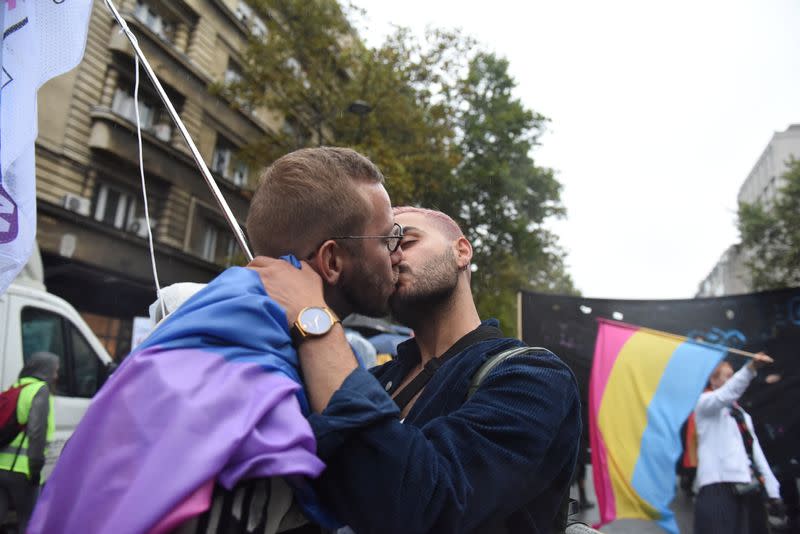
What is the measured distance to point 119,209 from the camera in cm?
1498

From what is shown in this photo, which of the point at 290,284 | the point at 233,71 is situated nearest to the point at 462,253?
the point at 290,284

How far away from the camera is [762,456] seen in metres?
5.52

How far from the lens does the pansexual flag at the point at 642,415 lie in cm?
546

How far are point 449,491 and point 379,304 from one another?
53 centimetres

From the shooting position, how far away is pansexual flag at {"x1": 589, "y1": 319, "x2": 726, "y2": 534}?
215 inches

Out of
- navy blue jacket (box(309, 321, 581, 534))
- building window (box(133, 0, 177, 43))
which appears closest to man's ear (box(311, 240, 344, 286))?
navy blue jacket (box(309, 321, 581, 534))

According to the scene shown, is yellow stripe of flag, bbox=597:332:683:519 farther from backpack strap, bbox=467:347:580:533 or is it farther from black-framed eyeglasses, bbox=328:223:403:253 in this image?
black-framed eyeglasses, bbox=328:223:403:253

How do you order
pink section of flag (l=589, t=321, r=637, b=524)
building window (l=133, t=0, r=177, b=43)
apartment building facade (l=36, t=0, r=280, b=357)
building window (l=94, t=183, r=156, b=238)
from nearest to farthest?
1. pink section of flag (l=589, t=321, r=637, b=524)
2. apartment building facade (l=36, t=0, r=280, b=357)
3. building window (l=94, t=183, r=156, b=238)
4. building window (l=133, t=0, r=177, b=43)

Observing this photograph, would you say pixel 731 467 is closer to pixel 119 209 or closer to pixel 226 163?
pixel 119 209

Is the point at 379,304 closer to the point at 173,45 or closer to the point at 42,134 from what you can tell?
the point at 42,134

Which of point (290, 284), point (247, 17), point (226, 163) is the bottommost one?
point (290, 284)

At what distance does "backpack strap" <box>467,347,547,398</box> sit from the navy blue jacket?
20 mm

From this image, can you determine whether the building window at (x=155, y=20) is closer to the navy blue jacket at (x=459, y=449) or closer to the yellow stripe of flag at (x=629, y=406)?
the yellow stripe of flag at (x=629, y=406)

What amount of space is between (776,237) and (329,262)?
2647 centimetres
